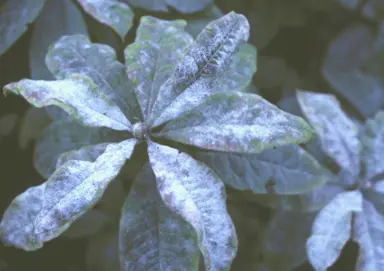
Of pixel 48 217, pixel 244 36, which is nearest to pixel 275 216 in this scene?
pixel 244 36

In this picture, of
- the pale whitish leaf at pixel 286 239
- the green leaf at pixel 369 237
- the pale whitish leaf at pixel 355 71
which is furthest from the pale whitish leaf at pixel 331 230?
the pale whitish leaf at pixel 355 71

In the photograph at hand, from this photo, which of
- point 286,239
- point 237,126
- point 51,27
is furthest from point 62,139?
point 286,239

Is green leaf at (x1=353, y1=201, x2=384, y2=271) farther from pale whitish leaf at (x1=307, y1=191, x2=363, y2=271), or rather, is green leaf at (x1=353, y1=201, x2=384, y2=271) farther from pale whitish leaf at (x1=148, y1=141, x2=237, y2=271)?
pale whitish leaf at (x1=148, y1=141, x2=237, y2=271)

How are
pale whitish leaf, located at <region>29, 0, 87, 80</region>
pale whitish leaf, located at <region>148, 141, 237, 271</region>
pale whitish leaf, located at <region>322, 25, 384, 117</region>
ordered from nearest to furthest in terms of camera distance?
pale whitish leaf, located at <region>148, 141, 237, 271</region>
pale whitish leaf, located at <region>29, 0, 87, 80</region>
pale whitish leaf, located at <region>322, 25, 384, 117</region>

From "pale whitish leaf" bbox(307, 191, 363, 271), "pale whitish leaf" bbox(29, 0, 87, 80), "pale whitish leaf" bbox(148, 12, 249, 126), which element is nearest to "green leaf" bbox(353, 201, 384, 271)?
"pale whitish leaf" bbox(307, 191, 363, 271)

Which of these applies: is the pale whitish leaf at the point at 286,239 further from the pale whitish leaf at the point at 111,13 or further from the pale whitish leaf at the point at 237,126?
the pale whitish leaf at the point at 111,13

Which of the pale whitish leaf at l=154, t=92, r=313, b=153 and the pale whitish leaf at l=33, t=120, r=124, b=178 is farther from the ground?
the pale whitish leaf at l=154, t=92, r=313, b=153

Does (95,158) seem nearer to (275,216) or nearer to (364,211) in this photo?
(275,216)
